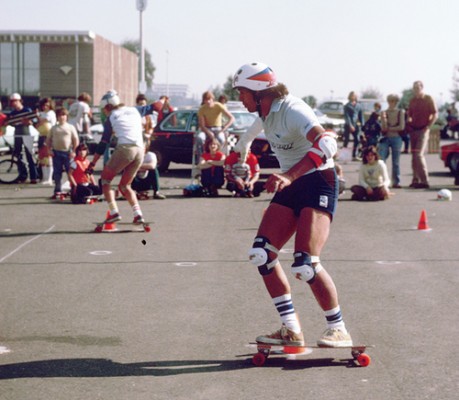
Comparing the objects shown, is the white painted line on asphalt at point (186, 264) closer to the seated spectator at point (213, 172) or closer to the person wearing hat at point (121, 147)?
the person wearing hat at point (121, 147)

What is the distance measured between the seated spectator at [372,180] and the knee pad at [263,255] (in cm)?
1159

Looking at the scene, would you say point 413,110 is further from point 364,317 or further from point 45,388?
point 45,388

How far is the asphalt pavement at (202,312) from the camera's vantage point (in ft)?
19.0

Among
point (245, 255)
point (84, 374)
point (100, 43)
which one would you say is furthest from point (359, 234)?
point (100, 43)

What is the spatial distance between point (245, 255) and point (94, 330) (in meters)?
4.16

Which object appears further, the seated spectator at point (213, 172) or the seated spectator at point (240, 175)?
the seated spectator at point (213, 172)

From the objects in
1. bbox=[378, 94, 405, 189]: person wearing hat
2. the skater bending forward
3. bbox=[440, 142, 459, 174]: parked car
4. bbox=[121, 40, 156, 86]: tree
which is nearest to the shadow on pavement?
the skater bending forward

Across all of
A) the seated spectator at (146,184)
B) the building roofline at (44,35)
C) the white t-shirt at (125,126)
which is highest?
the building roofline at (44,35)

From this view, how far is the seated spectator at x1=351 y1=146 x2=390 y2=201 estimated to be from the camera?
58.4 feet

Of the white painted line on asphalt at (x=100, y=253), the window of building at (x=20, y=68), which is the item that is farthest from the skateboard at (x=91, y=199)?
the window of building at (x=20, y=68)

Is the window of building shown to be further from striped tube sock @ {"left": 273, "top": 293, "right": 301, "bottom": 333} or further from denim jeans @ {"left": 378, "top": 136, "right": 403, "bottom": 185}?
striped tube sock @ {"left": 273, "top": 293, "right": 301, "bottom": 333}

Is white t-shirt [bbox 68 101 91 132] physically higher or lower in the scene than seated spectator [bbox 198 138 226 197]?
higher

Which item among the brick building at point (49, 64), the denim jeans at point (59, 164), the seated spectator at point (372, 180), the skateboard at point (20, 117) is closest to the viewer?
the seated spectator at point (372, 180)

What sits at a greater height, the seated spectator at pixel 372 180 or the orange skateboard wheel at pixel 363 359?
the orange skateboard wheel at pixel 363 359
